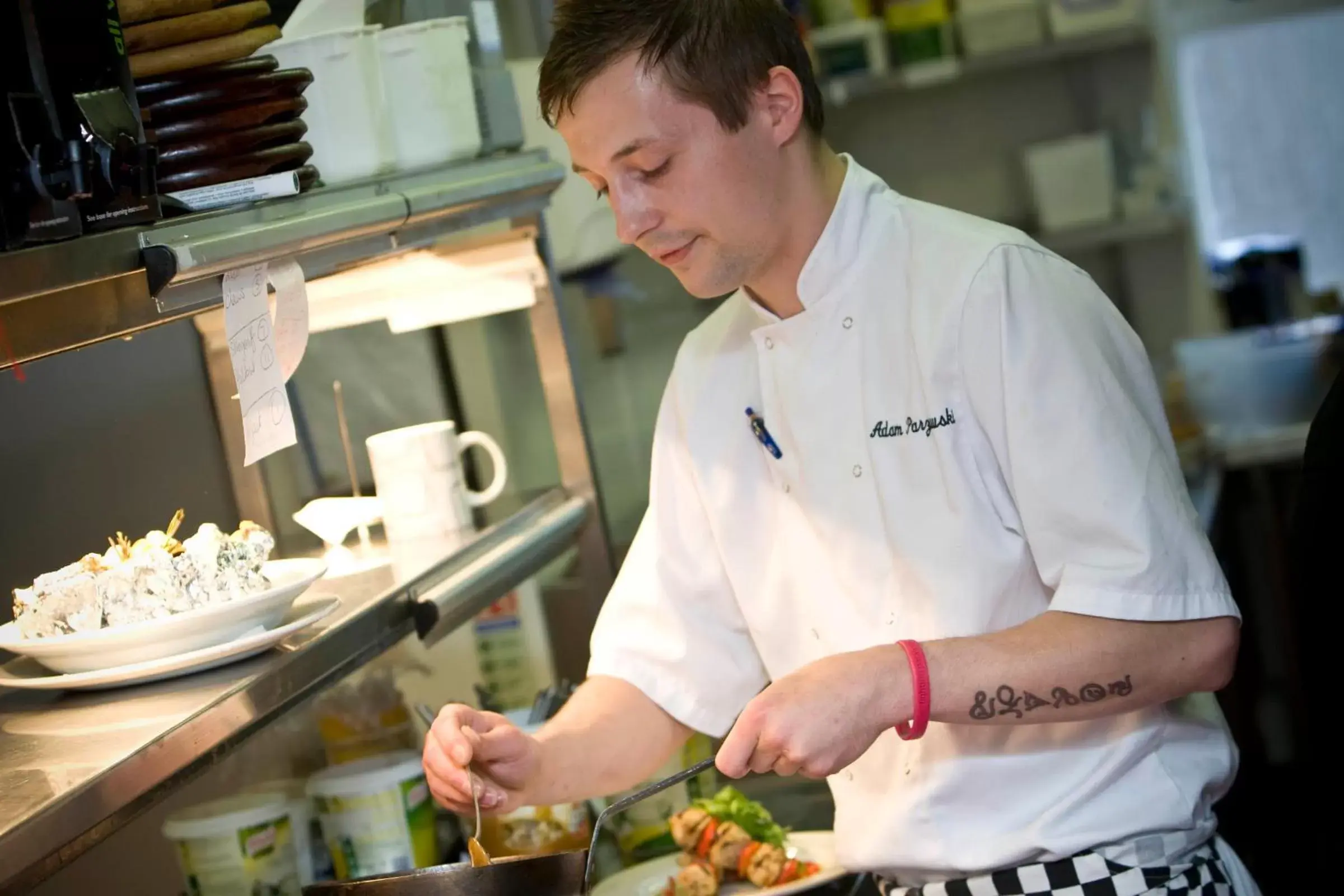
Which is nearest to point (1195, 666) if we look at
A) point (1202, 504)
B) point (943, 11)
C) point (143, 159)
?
point (143, 159)

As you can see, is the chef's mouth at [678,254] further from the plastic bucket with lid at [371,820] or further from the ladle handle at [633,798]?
the plastic bucket with lid at [371,820]

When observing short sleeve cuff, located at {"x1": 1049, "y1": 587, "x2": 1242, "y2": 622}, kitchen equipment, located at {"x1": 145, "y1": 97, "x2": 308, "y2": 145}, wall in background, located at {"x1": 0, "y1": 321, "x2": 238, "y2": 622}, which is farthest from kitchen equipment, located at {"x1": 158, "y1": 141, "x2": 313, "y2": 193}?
short sleeve cuff, located at {"x1": 1049, "y1": 587, "x2": 1242, "y2": 622}

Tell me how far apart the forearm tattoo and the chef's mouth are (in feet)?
1.69


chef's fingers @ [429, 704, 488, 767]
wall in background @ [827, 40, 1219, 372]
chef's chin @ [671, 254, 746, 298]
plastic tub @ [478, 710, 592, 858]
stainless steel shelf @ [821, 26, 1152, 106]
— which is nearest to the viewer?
chef's fingers @ [429, 704, 488, 767]

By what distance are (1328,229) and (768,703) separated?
3.58 metres

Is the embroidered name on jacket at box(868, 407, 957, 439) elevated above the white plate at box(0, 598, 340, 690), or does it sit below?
above

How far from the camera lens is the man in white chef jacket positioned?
1.38m

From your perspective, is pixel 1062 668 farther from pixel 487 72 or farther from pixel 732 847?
pixel 487 72

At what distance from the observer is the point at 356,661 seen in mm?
1533

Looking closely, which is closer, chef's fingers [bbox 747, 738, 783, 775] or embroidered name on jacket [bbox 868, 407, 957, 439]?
chef's fingers [bbox 747, 738, 783, 775]

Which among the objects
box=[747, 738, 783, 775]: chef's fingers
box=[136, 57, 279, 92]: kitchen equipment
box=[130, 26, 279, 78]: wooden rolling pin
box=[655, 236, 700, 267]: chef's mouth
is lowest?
box=[747, 738, 783, 775]: chef's fingers

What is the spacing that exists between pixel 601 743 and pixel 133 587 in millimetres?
533

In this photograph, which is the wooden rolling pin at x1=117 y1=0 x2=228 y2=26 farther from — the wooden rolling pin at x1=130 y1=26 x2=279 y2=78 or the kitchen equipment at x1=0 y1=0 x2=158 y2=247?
the kitchen equipment at x1=0 y1=0 x2=158 y2=247

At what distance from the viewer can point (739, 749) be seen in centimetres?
129
